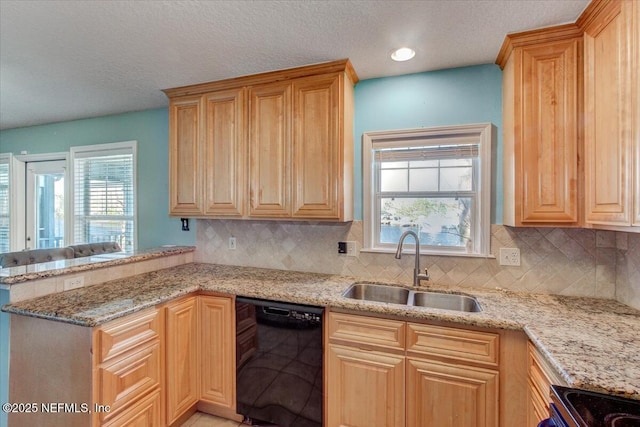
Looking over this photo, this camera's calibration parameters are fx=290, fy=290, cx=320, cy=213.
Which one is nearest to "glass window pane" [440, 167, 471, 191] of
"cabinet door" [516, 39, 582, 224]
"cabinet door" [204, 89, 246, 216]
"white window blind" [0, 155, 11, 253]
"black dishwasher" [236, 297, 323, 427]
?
"cabinet door" [516, 39, 582, 224]

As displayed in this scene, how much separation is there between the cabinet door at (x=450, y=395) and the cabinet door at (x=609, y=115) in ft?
3.21

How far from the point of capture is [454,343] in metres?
1.49

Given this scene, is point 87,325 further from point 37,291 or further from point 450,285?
point 450,285

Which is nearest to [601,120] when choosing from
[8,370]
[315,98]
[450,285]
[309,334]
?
[450,285]

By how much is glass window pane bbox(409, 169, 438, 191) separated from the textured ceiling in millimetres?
736

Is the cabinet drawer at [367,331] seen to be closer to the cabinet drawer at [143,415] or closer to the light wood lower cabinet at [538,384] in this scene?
the light wood lower cabinet at [538,384]

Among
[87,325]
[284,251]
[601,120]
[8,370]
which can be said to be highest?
[601,120]

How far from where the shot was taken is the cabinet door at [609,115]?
4.11ft

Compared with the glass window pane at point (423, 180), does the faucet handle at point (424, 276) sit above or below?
below

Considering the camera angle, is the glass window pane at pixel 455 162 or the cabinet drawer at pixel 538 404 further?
the glass window pane at pixel 455 162

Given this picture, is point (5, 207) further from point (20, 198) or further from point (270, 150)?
point (270, 150)

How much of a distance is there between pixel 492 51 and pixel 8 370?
3.35 m

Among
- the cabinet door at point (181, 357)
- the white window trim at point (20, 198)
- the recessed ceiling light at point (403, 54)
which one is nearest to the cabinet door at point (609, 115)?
the recessed ceiling light at point (403, 54)

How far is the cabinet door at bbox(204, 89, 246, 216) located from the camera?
7.48ft
